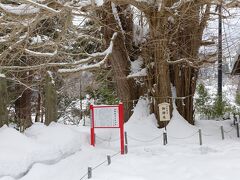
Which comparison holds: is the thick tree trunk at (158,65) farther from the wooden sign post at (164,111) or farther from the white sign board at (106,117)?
the white sign board at (106,117)

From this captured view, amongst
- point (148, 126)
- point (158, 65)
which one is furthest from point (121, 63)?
point (148, 126)

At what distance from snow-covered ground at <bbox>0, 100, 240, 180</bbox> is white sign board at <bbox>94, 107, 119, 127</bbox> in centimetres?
65

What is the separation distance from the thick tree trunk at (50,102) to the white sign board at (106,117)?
118 cm

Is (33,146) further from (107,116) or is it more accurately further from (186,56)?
(186,56)

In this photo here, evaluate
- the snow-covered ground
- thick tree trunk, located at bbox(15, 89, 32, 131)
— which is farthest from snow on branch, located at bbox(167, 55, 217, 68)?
thick tree trunk, located at bbox(15, 89, 32, 131)

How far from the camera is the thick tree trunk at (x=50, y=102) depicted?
10.1m

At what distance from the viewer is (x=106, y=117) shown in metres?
10.2

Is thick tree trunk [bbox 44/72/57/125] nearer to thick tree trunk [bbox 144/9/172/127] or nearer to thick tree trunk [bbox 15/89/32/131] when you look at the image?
thick tree trunk [bbox 144/9/172/127]

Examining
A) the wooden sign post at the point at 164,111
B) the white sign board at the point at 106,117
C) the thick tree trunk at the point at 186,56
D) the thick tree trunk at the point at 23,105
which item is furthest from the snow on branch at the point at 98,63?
the thick tree trunk at the point at 23,105

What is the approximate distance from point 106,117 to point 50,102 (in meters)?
1.63

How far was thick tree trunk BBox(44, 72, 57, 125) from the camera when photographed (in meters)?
10.1

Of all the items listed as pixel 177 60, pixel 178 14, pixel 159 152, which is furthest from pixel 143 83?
pixel 159 152

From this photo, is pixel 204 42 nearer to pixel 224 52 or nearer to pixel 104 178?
pixel 224 52

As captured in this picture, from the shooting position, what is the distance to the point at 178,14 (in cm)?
1252
